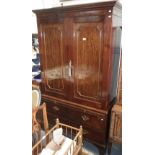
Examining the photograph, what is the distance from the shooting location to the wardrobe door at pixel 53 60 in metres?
1.66

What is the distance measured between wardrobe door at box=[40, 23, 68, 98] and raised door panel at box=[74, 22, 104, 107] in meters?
0.18

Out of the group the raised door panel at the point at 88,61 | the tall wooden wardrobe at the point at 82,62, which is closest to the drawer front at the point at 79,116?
the tall wooden wardrobe at the point at 82,62

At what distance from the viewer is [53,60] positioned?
179cm

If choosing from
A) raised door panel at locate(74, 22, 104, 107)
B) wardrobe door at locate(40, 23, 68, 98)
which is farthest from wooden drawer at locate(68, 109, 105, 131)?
wardrobe door at locate(40, 23, 68, 98)

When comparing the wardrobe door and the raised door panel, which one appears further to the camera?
the wardrobe door

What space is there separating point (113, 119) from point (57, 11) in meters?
1.26

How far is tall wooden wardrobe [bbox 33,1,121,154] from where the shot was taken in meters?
1.36

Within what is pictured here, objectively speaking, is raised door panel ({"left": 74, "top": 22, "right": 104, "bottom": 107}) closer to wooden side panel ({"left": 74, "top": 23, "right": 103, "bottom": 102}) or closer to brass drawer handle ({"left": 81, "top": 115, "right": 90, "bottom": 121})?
wooden side panel ({"left": 74, "top": 23, "right": 103, "bottom": 102})

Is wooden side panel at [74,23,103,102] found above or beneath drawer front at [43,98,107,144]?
above

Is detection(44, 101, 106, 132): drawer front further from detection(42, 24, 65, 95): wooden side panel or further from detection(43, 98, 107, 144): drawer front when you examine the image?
detection(42, 24, 65, 95): wooden side panel
